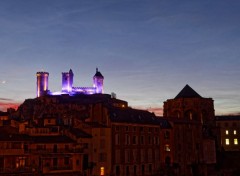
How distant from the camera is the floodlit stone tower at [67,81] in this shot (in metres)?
182

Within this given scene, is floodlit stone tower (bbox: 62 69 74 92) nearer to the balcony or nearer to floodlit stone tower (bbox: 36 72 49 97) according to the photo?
floodlit stone tower (bbox: 36 72 49 97)

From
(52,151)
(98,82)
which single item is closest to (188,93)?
(98,82)

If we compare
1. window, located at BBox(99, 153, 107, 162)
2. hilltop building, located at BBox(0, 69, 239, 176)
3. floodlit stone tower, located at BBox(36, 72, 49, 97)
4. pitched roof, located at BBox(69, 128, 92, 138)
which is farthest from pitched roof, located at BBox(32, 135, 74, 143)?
floodlit stone tower, located at BBox(36, 72, 49, 97)

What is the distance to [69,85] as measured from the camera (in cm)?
18338

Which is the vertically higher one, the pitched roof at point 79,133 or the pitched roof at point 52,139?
the pitched roof at point 79,133

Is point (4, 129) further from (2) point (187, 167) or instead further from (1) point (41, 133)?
(2) point (187, 167)

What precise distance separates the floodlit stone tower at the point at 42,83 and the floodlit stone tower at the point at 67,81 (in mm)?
9890

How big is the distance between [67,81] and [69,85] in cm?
242

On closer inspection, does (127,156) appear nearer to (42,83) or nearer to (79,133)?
(79,133)

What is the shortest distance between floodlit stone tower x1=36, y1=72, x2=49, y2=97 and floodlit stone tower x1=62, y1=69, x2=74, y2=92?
9.89 metres

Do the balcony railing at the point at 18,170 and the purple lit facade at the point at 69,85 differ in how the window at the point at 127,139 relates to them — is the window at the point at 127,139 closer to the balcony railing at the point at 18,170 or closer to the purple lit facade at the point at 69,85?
the balcony railing at the point at 18,170

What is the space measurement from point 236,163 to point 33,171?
239 feet

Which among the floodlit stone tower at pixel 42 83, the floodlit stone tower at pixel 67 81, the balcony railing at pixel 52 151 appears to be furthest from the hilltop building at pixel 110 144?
the floodlit stone tower at pixel 42 83

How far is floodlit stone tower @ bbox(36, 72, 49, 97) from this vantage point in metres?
187
